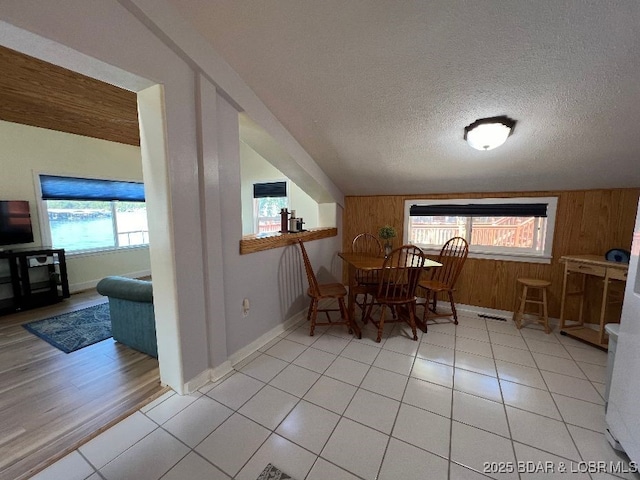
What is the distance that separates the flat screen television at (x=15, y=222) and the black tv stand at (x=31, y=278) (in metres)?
0.17

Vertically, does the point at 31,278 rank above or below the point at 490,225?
below

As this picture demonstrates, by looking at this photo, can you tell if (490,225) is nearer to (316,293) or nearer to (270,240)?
(316,293)

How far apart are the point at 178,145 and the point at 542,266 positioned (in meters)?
3.69

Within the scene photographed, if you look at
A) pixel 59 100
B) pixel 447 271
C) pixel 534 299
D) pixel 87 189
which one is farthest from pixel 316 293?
pixel 87 189

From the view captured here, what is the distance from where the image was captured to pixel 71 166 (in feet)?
12.9

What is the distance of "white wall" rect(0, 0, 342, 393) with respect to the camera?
1134 millimetres

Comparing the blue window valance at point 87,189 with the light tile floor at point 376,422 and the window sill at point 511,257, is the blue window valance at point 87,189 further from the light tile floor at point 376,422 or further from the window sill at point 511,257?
the window sill at point 511,257

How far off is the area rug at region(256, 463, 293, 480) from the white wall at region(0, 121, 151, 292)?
4.57 meters

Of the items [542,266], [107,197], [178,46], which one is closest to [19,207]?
[107,197]

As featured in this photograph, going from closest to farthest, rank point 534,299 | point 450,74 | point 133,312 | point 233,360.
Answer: point 450,74, point 233,360, point 133,312, point 534,299

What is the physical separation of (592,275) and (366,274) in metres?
2.20

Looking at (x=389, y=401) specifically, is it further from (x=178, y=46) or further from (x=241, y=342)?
(x=178, y=46)

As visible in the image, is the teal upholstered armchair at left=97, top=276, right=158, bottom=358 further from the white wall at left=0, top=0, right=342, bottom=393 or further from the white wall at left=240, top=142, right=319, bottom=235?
the white wall at left=240, top=142, right=319, bottom=235

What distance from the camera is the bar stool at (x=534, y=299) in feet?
8.58
